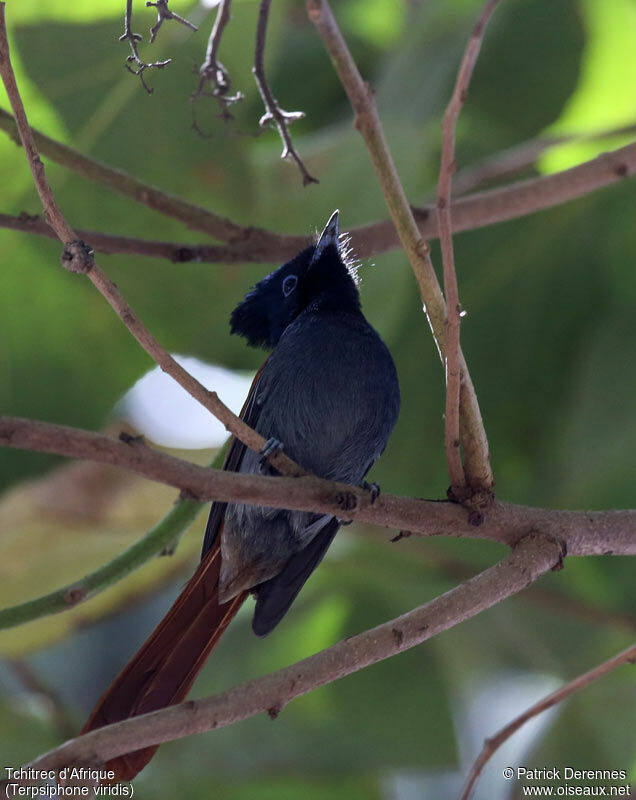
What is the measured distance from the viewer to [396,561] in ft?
13.8

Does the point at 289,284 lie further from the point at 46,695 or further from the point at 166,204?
the point at 46,695

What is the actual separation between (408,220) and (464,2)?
2810mm

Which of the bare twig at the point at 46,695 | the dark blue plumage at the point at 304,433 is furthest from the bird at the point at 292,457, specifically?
the bare twig at the point at 46,695

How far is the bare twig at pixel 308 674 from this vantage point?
1777 millimetres

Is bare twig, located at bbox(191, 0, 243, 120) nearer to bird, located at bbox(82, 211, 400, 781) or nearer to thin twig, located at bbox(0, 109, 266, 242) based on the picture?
thin twig, located at bbox(0, 109, 266, 242)

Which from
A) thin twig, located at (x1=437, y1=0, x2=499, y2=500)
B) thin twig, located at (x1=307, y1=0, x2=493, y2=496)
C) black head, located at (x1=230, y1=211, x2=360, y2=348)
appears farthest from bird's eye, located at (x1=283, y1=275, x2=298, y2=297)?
thin twig, located at (x1=437, y1=0, x2=499, y2=500)

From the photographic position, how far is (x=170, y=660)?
2498mm

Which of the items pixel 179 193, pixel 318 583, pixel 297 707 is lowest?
pixel 297 707

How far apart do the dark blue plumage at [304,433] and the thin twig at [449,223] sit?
2.53 ft

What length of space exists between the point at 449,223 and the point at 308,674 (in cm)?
85

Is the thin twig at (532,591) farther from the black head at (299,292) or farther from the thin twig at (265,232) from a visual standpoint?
the thin twig at (265,232)

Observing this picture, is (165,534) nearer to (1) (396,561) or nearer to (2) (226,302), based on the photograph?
(2) (226,302)

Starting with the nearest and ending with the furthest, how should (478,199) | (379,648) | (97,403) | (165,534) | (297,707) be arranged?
1. (379,648)
2. (165,534)
3. (478,199)
4. (97,403)
5. (297,707)

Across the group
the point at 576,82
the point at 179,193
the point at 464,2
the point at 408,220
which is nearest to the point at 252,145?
the point at 179,193
